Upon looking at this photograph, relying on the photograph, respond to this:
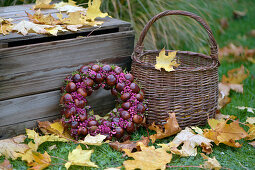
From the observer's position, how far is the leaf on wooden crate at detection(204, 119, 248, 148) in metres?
1.74

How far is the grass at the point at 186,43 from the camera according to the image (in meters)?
1.62

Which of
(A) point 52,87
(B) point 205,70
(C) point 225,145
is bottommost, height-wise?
(C) point 225,145

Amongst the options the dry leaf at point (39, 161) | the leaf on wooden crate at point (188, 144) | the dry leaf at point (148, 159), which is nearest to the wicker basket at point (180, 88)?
the leaf on wooden crate at point (188, 144)

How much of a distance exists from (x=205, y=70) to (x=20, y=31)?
3.54 feet

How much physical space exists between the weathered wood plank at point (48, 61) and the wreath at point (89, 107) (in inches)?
3.4

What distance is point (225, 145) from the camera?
1.80 meters

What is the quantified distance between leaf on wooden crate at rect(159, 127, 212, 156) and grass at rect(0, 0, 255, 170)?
0.03 m

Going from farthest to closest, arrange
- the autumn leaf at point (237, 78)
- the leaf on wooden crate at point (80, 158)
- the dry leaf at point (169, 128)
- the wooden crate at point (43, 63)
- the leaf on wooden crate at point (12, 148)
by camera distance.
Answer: the autumn leaf at point (237, 78) < the dry leaf at point (169, 128) < the wooden crate at point (43, 63) < the leaf on wooden crate at point (12, 148) < the leaf on wooden crate at point (80, 158)

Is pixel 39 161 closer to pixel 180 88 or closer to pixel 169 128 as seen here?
pixel 169 128

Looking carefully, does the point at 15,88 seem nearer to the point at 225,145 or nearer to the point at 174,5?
the point at 225,145

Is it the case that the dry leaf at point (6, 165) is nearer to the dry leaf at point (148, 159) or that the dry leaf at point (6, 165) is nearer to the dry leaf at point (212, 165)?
the dry leaf at point (148, 159)

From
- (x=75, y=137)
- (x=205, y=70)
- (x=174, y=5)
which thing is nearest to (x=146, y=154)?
(x=75, y=137)

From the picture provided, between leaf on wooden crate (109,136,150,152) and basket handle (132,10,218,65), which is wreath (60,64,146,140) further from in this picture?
basket handle (132,10,218,65)

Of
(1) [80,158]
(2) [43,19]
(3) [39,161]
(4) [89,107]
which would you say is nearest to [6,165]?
(3) [39,161]
